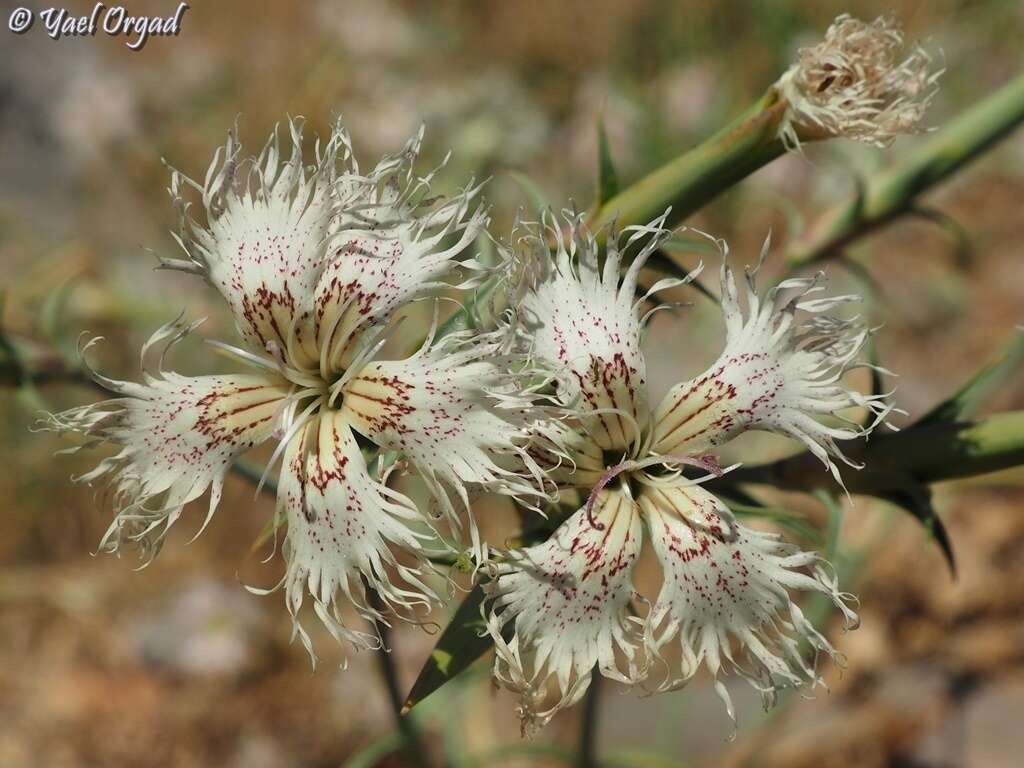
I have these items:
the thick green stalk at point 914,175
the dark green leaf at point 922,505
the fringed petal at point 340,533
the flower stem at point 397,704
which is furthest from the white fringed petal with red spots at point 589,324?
the thick green stalk at point 914,175

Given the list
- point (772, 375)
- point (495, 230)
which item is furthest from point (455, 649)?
point (495, 230)

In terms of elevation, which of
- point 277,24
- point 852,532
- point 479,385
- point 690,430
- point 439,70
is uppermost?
point 277,24

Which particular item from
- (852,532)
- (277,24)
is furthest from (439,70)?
(852,532)

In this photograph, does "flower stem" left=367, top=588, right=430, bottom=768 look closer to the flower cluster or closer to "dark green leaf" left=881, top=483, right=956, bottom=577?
the flower cluster

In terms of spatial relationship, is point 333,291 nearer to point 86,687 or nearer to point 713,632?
point 713,632

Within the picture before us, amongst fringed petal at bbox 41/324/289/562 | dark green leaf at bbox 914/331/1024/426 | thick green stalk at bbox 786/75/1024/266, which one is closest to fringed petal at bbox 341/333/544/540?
fringed petal at bbox 41/324/289/562

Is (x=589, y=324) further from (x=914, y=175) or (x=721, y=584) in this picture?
(x=914, y=175)

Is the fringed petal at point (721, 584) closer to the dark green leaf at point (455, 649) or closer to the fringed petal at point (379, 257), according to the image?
the dark green leaf at point (455, 649)
